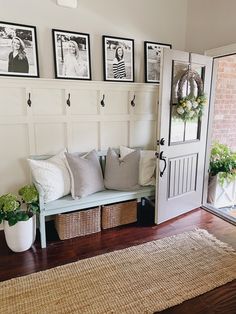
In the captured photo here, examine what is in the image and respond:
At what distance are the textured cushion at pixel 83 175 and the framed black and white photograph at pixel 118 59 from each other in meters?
Answer: 1.04

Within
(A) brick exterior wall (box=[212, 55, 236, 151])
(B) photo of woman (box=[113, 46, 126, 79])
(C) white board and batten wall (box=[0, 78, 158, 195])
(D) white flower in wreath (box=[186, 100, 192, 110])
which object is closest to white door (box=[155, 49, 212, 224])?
(D) white flower in wreath (box=[186, 100, 192, 110])

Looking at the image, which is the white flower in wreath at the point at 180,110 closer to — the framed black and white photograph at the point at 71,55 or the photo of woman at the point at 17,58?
the framed black and white photograph at the point at 71,55

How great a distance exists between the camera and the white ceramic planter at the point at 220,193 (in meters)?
3.43

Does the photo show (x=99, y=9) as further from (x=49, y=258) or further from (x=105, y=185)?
(x=49, y=258)

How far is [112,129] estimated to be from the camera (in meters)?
3.08

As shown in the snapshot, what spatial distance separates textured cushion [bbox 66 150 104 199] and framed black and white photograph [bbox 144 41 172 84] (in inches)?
54.5

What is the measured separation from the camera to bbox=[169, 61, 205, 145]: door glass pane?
2745mm

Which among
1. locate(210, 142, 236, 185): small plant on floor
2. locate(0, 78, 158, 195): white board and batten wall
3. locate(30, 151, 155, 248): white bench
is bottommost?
locate(30, 151, 155, 248): white bench

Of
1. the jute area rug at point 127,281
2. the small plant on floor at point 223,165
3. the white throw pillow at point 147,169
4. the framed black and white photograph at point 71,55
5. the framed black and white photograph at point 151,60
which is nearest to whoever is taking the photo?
the jute area rug at point 127,281

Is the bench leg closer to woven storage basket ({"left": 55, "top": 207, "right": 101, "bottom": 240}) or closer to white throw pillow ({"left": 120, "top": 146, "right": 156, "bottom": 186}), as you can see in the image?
woven storage basket ({"left": 55, "top": 207, "right": 101, "bottom": 240})

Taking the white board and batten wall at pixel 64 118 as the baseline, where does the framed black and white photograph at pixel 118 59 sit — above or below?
above

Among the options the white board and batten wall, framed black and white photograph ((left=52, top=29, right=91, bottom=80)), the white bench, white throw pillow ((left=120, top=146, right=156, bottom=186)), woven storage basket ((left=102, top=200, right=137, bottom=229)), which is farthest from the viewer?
white throw pillow ((left=120, top=146, right=156, bottom=186))

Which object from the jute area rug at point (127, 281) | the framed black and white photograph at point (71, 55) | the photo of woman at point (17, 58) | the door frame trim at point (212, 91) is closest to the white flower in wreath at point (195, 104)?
the door frame trim at point (212, 91)

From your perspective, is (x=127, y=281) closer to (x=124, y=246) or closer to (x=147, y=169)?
(x=124, y=246)
